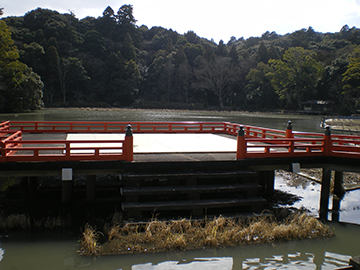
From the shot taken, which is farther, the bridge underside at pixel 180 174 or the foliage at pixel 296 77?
the foliage at pixel 296 77

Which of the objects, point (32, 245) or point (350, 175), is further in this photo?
point (350, 175)

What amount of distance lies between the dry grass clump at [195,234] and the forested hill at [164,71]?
52.9m

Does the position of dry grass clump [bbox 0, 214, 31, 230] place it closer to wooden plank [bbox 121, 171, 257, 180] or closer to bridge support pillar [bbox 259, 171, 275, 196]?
wooden plank [bbox 121, 171, 257, 180]

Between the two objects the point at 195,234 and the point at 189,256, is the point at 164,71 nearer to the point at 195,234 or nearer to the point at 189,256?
the point at 195,234

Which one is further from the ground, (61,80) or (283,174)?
(61,80)

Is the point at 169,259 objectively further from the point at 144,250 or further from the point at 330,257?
the point at 330,257

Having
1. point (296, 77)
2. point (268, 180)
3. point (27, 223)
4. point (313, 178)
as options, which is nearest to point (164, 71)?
point (296, 77)

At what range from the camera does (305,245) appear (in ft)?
23.1

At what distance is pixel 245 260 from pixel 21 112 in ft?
164

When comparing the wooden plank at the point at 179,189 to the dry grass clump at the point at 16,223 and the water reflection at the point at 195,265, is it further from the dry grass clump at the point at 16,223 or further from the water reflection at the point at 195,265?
the dry grass clump at the point at 16,223

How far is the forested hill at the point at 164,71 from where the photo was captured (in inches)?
2571

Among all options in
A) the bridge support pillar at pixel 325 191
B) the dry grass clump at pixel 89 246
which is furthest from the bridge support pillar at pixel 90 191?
the bridge support pillar at pixel 325 191

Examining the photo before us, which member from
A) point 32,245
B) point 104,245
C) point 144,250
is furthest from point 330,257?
point 32,245

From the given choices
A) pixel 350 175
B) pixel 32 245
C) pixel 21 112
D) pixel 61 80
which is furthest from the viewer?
pixel 61 80
